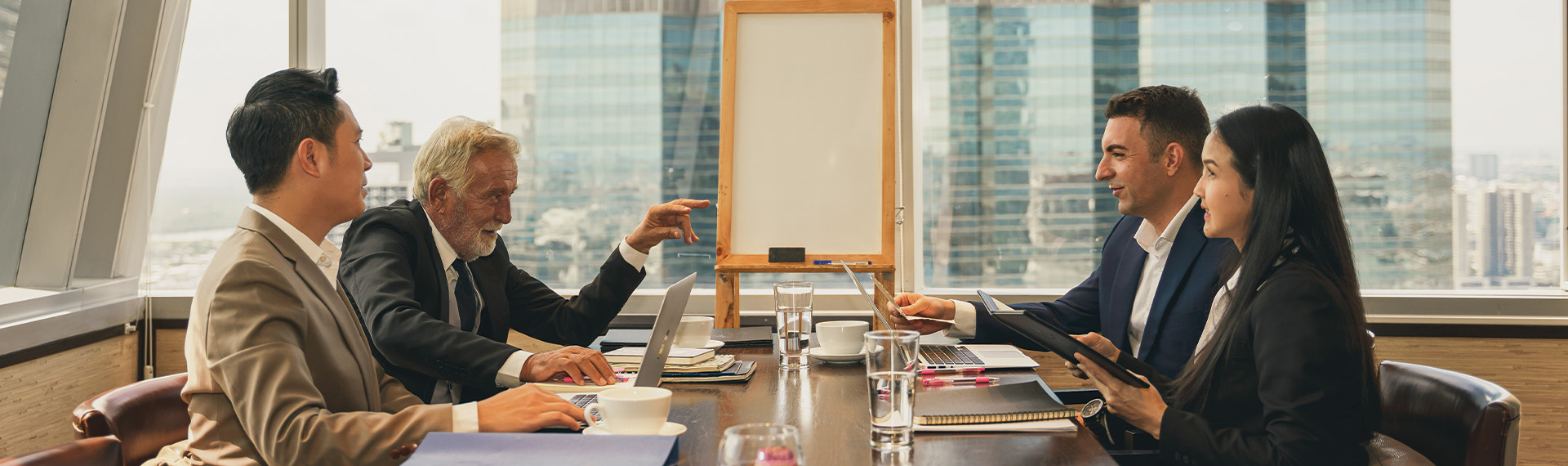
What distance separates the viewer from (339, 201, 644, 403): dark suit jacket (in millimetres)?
1763

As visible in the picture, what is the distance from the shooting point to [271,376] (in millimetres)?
1193

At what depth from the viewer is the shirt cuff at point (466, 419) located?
48.6 inches

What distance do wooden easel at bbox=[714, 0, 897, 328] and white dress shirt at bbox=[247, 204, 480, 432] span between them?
1343 mm

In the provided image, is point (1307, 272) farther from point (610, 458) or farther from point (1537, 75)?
point (1537, 75)

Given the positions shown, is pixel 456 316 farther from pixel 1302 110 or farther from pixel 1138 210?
pixel 1302 110

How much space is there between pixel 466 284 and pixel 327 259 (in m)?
0.73

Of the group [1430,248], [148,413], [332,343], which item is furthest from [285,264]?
[1430,248]

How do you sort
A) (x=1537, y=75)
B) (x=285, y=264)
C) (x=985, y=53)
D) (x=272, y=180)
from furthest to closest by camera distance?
1. (x=985, y=53)
2. (x=1537, y=75)
3. (x=272, y=180)
4. (x=285, y=264)

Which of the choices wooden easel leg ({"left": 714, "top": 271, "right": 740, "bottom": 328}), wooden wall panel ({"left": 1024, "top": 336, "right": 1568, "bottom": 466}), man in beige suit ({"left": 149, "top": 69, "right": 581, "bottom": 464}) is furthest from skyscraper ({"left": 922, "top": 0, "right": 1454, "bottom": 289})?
man in beige suit ({"left": 149, "top": 69, "right": 581, "bottom": 464})

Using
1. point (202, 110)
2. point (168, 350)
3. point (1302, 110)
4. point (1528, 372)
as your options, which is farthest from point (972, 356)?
point (202, 110)

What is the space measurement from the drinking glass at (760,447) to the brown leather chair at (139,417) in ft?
3.46

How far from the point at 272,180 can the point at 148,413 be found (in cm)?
48

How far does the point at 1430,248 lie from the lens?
332 centimetres

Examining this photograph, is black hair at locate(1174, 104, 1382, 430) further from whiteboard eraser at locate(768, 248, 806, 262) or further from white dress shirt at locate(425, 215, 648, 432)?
whiteboard eraser at locate(768, 248, 806, 262)
